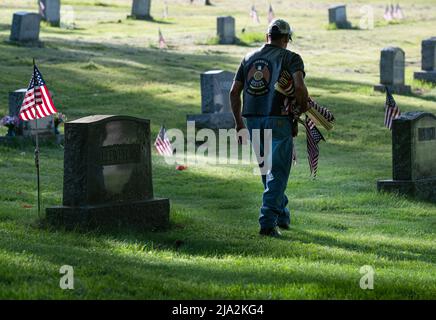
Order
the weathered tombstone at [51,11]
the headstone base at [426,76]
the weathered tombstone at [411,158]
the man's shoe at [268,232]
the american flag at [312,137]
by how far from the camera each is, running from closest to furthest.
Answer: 1. the man's shoe at [268,232]
2. the american flag at [312,137]
3. the weathered tombstone at [411,158]
4. the headstone base at [426,76]
5. the weathered tombstone at [51,11]

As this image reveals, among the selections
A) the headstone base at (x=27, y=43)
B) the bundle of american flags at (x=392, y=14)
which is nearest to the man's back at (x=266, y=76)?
the headstone base at (x=27, y=43)

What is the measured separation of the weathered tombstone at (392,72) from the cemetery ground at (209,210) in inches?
20.7

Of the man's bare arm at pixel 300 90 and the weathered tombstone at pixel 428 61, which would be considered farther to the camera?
the weathered tombstone at pixel 428 61

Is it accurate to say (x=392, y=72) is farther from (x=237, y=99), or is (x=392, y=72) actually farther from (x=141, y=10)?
(x=141, y=10)

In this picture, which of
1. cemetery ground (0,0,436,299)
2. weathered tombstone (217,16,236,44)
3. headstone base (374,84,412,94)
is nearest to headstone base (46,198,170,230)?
cemetery ground (0,0,436,299)

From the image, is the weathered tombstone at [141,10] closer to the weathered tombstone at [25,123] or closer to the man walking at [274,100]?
the weathered tombstone at [25,123]

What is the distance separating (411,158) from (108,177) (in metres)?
5.58

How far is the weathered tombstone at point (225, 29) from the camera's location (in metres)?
39.9

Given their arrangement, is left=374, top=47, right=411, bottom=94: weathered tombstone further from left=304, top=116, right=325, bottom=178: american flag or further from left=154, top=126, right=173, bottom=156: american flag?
left=304, top=116, right=325, bottom=178: american flag

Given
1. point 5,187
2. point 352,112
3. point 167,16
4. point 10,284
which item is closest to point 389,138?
point 352,112

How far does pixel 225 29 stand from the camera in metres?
39.9

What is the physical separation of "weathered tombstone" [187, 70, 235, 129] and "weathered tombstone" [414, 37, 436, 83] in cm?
1023

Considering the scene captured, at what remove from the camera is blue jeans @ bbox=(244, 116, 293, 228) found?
10391 millimetres

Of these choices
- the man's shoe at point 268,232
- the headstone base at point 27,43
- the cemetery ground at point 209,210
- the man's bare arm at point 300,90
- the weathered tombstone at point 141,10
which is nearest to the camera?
the cemetery ground at point 209,210
